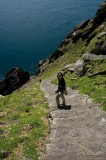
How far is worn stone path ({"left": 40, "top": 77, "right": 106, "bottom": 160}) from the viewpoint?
748 inches

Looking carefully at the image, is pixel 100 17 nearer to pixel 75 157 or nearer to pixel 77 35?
pixel 77 35

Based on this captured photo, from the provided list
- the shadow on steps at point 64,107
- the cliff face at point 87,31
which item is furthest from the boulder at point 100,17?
the shadow on steps at point 64,107

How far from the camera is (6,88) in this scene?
Answer: 118 m

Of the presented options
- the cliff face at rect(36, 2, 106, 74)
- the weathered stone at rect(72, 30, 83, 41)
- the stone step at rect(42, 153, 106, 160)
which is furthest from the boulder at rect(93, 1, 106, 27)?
the stone step at rect(42, 153, 106, 160)

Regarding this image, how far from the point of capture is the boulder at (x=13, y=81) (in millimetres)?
116075

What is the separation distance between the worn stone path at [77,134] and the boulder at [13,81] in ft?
287

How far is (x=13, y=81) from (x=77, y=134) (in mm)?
100489

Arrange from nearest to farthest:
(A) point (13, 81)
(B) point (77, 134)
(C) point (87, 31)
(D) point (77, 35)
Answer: (B) point (77, 134) → (C) point (87, 31) → (D) point (77, 35) → (A) point (13, 81)

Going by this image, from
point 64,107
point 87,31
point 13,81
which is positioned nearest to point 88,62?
point 64,107

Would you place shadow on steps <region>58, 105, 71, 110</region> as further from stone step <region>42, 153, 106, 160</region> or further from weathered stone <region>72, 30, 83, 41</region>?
weathered stone <region>72, 30, 83, 41</region>

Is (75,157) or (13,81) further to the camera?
(13,81)

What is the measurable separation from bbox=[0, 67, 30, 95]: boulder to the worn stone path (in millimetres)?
87331

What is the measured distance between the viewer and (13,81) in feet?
397

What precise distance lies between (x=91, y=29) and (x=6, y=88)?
127ft
